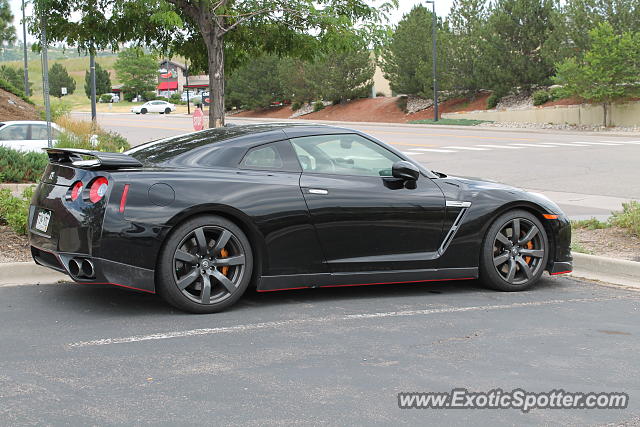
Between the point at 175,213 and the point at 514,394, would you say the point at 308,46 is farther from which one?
the point at 514,394

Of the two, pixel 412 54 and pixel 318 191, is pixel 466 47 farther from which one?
pixel 318 191

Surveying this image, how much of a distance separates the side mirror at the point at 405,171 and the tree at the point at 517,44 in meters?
41.7

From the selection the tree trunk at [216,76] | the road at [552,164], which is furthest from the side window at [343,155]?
the tree trunk at [216,76]

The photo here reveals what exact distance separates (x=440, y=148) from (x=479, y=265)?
69.6 feet

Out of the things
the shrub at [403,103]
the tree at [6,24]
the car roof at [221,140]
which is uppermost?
the tree at [6,24]

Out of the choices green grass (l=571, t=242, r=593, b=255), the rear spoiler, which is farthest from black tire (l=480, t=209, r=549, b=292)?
the rear spoiler

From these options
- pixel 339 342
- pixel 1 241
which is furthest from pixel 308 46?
pixel 339 342

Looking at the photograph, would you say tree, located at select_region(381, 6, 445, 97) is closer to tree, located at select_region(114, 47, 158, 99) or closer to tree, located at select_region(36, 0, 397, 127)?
tree, located at select_region(36, 0, 397, 127)

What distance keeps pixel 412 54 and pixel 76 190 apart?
1992 inches

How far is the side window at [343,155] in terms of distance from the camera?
6.61 meters

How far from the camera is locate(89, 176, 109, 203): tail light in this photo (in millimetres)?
5809

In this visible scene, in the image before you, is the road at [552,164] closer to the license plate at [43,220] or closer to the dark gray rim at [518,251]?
the dark gray rim at [518,251]

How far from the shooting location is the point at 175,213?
5840mm

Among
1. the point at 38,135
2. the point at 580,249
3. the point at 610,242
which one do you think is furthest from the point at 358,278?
the point at 38,135
